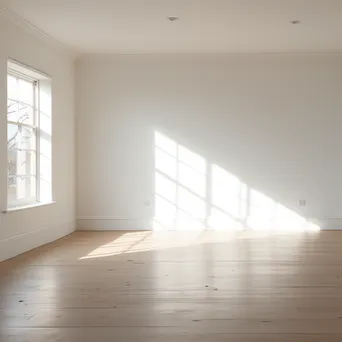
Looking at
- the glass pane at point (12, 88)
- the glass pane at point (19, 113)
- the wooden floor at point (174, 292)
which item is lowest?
the wooden floor at point (174, 292)

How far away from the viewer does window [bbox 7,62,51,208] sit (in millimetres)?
6508

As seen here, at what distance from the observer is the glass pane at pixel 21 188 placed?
649 centimetres

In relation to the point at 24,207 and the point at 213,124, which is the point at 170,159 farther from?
the point at 24,207

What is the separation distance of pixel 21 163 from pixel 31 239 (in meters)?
1.02

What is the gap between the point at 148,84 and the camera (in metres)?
8.43

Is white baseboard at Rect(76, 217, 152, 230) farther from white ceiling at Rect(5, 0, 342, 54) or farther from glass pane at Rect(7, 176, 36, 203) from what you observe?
white ceiling at Rect(5, 0, 342, 54)

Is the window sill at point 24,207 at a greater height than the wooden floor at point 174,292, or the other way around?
the window sill at point 24,207

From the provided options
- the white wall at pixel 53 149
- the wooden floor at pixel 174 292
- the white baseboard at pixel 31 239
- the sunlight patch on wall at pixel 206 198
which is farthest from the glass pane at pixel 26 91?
the sunlight patch on wall at pixel 206 198

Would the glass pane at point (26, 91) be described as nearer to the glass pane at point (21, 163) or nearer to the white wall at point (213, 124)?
the glass pane at point (21, 163)

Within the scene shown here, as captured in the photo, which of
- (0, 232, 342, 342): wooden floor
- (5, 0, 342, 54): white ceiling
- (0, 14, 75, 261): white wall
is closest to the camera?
(0, 232, 342, 342): wooden floor

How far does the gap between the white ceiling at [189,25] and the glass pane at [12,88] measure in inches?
29.3

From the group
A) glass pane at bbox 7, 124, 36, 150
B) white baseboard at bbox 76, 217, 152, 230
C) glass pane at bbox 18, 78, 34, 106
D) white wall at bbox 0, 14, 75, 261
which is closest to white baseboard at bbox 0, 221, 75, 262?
white wall at bbox 0, 14, 75, 261

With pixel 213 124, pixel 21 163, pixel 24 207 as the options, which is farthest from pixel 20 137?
pixel 213 124

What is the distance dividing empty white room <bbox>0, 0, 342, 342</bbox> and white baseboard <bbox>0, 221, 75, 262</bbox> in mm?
33
